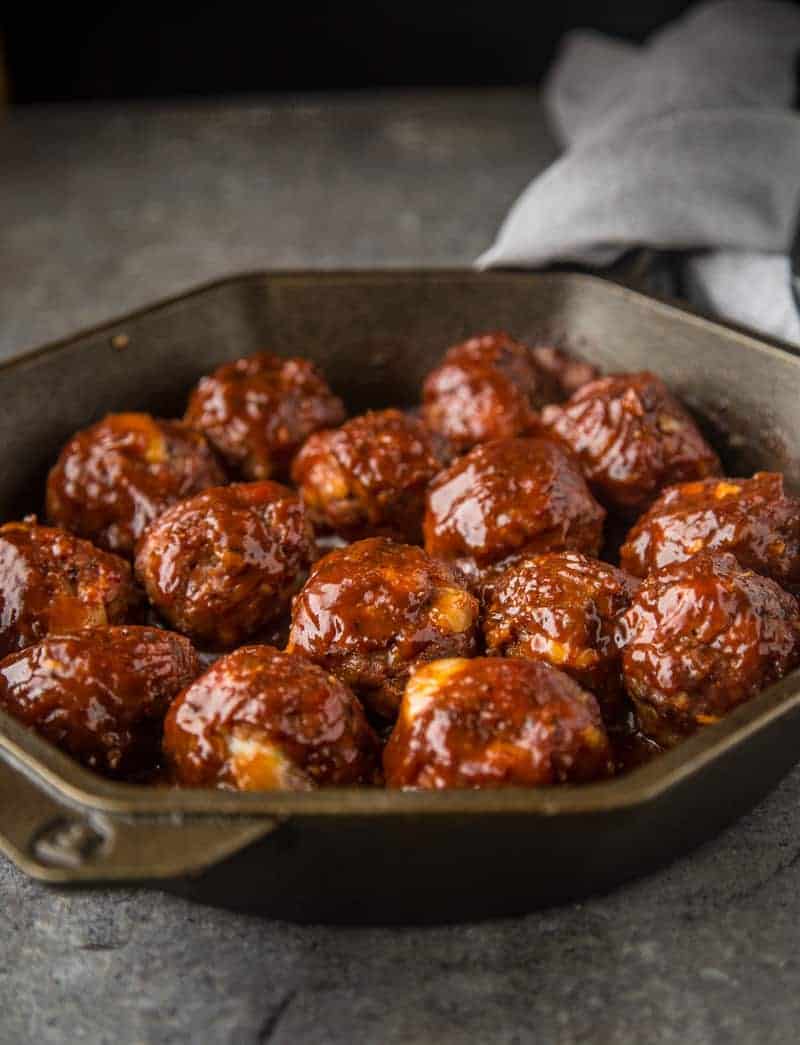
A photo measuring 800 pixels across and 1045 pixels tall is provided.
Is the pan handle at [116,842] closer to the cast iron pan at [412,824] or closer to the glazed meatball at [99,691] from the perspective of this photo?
the cast iron pan at [412,824]

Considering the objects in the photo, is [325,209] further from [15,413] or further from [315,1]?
[15,413]

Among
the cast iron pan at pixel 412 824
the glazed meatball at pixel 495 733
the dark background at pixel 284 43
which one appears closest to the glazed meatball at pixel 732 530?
the cast iron pan at pixel 412 824

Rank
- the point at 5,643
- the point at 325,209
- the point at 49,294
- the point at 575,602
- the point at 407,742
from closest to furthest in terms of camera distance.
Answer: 1. the point at 407,742
2. the point at 575,602
3. the point at 5,643
4. the point at 49,294
5. the point at 325,209

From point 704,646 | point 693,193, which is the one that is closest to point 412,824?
point 704,646

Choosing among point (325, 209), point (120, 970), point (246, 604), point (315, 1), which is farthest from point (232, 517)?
point (315, 1)

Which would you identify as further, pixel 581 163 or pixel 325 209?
pixel 325 209

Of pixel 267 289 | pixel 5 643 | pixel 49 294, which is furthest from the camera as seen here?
pixel 49 294

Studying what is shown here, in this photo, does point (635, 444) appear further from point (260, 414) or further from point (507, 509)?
point (260, 414)
